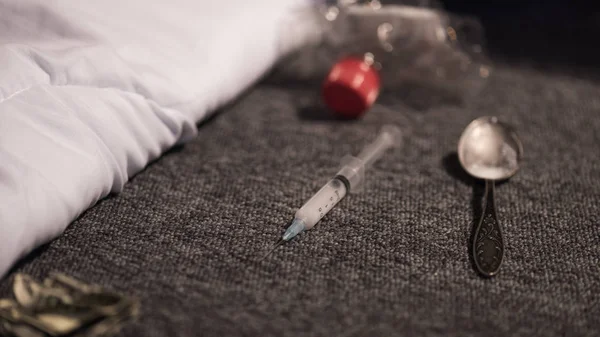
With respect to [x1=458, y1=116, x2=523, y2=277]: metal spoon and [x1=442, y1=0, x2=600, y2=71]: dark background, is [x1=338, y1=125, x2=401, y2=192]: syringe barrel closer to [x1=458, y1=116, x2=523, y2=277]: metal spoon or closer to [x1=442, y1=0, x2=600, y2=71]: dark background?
[x1=458, y1=116, x2=523, y2=277]: metal spoon

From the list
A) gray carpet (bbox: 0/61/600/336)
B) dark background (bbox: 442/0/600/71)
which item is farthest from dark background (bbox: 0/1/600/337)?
dark background (bbox: 442/0/600/71)

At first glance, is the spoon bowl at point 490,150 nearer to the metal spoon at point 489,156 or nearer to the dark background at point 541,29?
the metal spoon at point 489,156

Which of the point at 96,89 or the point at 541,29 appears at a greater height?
the point at 96,89

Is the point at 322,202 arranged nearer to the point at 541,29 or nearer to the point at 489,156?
the point at 489,156

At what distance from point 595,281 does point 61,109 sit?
50cm

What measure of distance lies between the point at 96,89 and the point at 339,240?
28 cm

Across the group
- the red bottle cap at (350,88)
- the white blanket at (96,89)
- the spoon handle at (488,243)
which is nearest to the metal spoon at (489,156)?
the spoon handle at (488,243)

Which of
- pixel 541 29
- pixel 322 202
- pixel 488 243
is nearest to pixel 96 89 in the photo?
pixel 322 202

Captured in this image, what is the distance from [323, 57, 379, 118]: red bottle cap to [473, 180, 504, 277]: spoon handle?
216mm

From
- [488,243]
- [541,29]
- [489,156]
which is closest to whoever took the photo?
[488,243]

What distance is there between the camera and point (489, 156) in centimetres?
69

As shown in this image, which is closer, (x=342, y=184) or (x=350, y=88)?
(x=342, y=184)

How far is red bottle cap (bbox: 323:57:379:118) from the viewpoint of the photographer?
0.76m

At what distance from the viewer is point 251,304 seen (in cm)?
50
